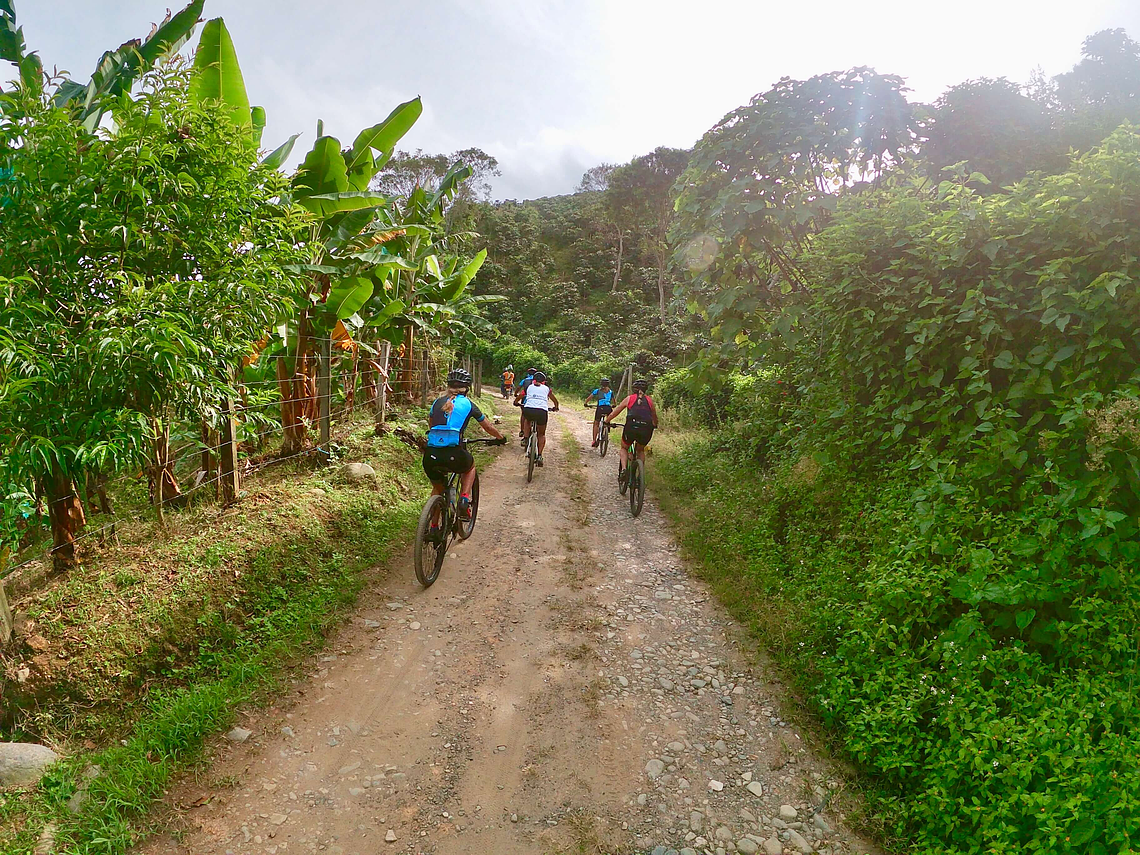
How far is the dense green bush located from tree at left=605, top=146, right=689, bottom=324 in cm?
2635

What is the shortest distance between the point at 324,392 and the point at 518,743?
4961 millimetres

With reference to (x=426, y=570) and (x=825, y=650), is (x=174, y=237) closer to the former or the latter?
(x=426, y=570)

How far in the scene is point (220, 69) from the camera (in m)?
5.12

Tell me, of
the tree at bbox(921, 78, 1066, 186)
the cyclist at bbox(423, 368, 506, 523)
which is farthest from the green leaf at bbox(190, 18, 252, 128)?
the tree at bbox(921, 78, 1066, 186)

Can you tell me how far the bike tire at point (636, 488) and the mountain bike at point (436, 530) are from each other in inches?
Answer: 109

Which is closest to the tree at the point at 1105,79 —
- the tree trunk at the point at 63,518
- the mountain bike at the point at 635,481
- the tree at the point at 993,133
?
the tree at the point at 993,133

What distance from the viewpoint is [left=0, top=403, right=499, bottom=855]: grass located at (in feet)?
9.09

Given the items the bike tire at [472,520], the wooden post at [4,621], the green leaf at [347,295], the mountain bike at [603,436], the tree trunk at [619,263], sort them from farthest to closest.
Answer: the tree trunk at [619,263] → the mountain bike at [603,436] → the green leaf at [347,295] → the bike tire at [472,520] → the wooden post at [4,621]

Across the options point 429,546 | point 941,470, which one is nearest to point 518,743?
point 429,546

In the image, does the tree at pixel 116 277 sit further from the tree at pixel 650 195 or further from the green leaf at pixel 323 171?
the tree at pixel 650 195

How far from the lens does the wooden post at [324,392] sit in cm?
686

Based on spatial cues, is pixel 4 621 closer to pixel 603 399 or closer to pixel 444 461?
pixel 444 461

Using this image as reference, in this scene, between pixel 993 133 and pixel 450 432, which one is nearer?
pixel 450 432

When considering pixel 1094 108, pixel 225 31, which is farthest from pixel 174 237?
pixel 1094 108
